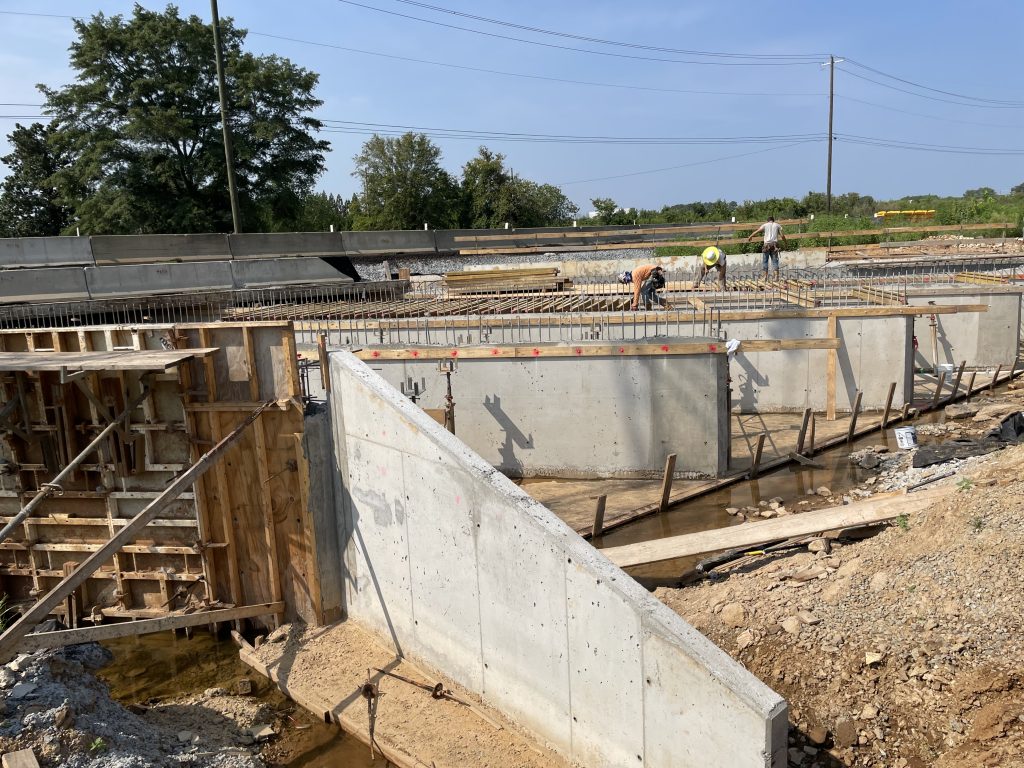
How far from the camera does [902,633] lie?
5477mm

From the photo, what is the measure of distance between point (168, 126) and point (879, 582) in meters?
36.6

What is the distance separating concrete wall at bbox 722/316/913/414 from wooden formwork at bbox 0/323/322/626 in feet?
34.7

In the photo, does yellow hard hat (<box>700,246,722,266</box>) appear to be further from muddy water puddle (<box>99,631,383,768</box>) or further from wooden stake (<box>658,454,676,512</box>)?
muddy water puddle (<box>99,631,383,768</box>)

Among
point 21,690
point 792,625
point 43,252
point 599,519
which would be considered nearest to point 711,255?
point 599,519

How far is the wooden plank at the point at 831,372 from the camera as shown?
14.9 metres

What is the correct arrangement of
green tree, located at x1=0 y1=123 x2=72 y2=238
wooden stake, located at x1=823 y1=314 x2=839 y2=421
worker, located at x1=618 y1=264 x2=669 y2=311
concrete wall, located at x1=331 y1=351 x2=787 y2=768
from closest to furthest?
concrete wall, located at x1=331 y1=351 x2=787 y2=768, wooden stake, located at x1=823 y1=314 x2=839 y2=421, worker, located at x1=618 y1=264 x2=669 y2=311, green tree, located at x1=0 y1=123 x2=72 y2=238

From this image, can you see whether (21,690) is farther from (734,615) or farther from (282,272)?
(282,272)

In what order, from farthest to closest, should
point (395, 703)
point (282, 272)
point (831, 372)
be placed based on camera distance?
point (282, 272)
point (831, 372)
point (395, 703)

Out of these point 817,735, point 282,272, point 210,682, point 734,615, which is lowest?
point 210,682

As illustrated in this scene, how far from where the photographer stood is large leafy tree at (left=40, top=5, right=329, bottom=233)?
3347cm

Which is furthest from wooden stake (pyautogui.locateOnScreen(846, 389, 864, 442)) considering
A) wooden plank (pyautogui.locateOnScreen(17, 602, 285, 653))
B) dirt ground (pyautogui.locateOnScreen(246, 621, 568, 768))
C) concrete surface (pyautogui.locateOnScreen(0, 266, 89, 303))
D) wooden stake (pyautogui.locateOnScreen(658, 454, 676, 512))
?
concrete surface (pyautogui.locateOnScreen(0, 266, 89, 303))

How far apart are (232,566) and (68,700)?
247 centimetres

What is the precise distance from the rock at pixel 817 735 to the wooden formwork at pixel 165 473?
5.23 metres

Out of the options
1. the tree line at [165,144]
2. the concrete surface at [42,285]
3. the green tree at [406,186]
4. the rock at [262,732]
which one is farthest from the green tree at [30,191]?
the rock at [262,732]
